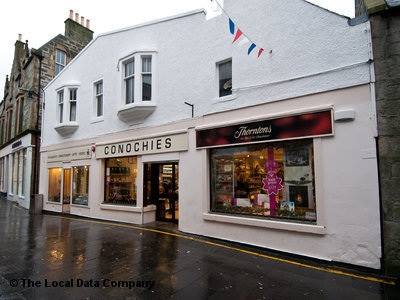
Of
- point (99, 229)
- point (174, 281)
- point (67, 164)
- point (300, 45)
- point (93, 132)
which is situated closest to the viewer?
point (174, 281)

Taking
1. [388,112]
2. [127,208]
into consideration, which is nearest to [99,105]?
[127,208]

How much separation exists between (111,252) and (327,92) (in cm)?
665

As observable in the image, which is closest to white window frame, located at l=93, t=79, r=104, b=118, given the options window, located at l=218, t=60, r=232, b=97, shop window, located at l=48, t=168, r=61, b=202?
shop window, located at l=48, t=168, r=61, b=202

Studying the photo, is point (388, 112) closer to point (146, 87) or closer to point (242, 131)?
point (242, 131)

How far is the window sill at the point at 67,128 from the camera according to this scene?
14.2 m

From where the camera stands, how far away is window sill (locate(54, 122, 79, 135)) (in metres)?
14.2

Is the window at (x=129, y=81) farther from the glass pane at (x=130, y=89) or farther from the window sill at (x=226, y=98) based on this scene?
the window sill at (x=226, y=98)

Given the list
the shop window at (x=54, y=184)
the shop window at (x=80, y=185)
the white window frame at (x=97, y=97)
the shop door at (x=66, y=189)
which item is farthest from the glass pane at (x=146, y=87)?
the shop window at (x=54, y=184)

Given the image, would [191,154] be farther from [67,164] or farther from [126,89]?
[67,164]

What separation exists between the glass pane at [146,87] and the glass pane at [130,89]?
60cm

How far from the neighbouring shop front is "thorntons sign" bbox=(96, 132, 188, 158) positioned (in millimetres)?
853

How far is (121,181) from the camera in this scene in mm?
12188

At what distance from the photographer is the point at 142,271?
5.95 meters

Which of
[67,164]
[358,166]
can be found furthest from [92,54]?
[358,166]
